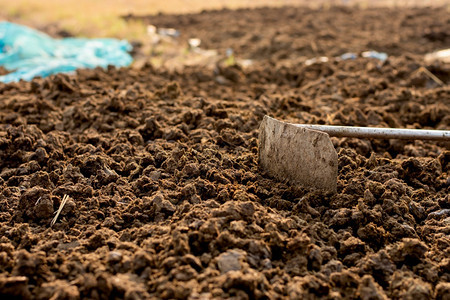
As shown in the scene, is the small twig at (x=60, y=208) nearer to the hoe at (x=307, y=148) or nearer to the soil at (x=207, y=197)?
the soil at (x=207, y=197)

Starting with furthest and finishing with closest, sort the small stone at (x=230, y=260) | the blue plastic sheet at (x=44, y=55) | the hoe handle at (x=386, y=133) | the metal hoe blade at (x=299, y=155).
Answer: the blue plastic sheet at (x=44, y=55)
the hoe handle at (x=386, y=133)
the metal hoe blade at (x=299, y=155)
the small stone at (x=230, y=260)

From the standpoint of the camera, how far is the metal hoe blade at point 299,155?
282 centimetres

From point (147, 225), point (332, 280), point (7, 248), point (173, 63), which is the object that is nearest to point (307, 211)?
point (332, 280)

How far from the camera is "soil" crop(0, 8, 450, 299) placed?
2.10 m

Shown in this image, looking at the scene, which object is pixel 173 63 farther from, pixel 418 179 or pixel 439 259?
pixel 439 259

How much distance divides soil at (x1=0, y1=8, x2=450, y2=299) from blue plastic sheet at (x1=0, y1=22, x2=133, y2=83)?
725 mm

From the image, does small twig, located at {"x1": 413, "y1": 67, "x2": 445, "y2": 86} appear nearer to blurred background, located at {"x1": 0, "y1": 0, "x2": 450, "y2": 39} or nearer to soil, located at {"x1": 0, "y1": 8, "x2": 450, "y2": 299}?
soil, located at {"x1": 0, "y1": 8, "x2": 450, "y2": 299}

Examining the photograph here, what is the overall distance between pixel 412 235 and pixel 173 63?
497 cm

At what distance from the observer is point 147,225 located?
251cm

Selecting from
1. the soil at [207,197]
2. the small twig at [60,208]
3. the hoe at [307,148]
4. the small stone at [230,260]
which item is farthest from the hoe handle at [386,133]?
the small twig at [60,208]

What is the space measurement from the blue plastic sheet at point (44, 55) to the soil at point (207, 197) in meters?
0.72

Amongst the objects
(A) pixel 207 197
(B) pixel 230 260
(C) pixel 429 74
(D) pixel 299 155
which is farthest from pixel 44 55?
(B) pixel 230 260

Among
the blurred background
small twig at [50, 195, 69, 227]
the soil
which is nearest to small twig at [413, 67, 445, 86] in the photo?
the soil

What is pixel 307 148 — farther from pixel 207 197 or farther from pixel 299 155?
pixel 207 197
